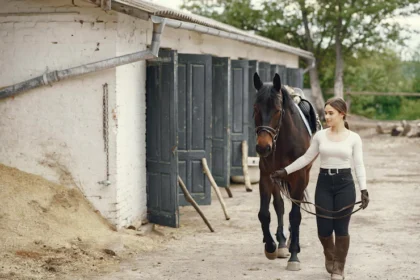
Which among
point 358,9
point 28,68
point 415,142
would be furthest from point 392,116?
point 28,68

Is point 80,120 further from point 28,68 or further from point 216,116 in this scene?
point 216,116

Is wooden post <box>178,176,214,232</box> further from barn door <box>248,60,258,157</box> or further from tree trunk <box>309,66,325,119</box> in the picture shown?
tree trunk <box>309,66,325,119</box>

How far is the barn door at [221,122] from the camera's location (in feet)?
40.5

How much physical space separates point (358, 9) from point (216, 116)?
59.7 feet

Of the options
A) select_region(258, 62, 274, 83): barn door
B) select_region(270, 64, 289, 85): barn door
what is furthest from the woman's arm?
select_region(270, 64, 289, 85): barn door

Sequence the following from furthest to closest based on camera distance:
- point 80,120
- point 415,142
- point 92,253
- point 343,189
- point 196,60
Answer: point 415,142
point 196,60
point 80,120
point 92,253
point 343,189

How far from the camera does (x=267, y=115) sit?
6.98 meters

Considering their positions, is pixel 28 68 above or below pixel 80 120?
above

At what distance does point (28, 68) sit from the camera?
28.6 ft

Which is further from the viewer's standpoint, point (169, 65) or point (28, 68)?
point (169, 65)

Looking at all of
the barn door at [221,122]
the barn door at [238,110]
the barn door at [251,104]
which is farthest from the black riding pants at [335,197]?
the barn door at [251,104]

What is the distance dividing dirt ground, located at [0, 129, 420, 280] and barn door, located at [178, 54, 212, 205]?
0.55m

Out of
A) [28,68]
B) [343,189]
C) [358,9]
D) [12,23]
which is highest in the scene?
[358,9]

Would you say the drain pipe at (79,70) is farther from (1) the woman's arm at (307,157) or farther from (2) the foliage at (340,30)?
(2) the foliage at (340,30)
